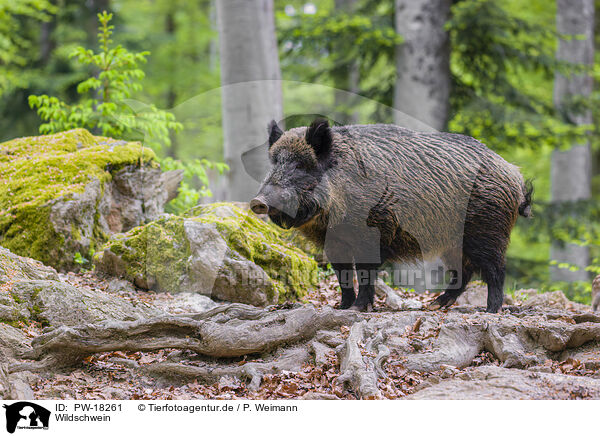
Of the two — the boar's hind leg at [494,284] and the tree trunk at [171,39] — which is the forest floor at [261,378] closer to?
the boar's hind leg at [494,284]

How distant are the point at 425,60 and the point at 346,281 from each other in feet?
22.6

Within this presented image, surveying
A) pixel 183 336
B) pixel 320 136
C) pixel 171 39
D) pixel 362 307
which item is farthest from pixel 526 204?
pixel 171 39

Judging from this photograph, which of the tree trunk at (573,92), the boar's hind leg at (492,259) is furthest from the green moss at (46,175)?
the tree trunk at (573,92)

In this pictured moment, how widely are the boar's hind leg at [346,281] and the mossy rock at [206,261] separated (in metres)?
0.80

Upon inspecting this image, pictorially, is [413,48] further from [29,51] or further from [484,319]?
[29,51]

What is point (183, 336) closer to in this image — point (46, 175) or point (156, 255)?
point (156, 255)

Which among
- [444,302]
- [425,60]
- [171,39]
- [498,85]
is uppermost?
[171,39]

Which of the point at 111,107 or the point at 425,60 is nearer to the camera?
the point at 111,107

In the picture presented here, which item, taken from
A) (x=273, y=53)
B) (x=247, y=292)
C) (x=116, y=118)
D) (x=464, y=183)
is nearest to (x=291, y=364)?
(x=247, y=292)

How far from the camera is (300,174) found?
16.8 feet

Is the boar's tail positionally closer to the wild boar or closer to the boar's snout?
the wild boar

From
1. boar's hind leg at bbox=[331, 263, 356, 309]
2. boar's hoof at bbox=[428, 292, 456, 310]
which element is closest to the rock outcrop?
boar's hind leg at bbox=[331, 263, 356, 309]

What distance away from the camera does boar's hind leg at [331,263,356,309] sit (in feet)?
18.1
